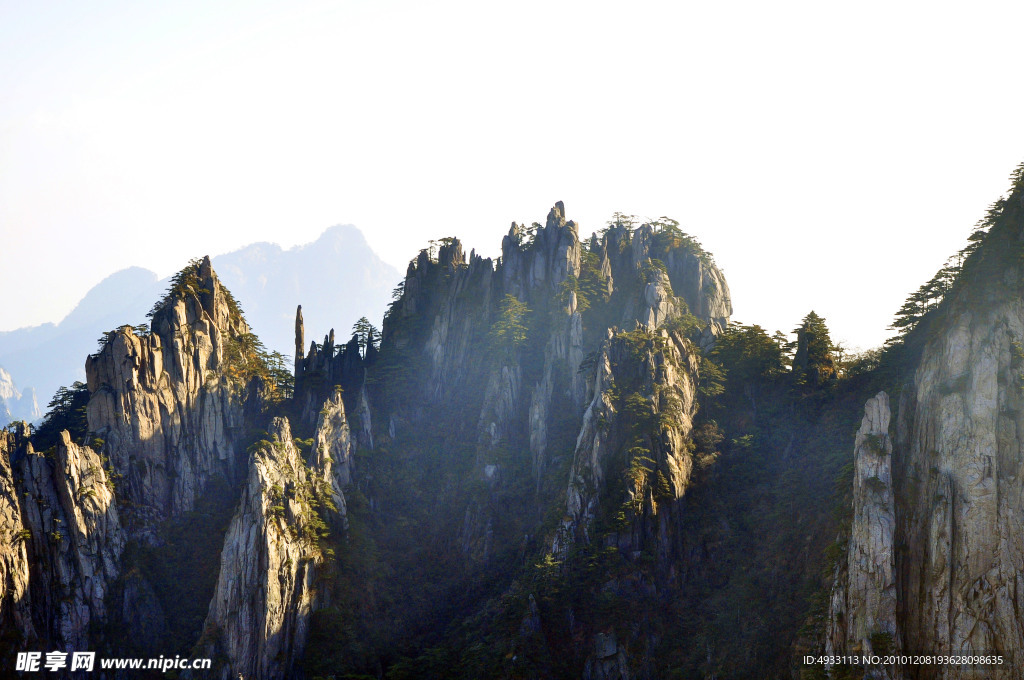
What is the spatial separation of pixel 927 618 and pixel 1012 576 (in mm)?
4124

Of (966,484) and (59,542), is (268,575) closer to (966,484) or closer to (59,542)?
(59,542)

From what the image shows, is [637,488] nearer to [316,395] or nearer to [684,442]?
[684,442]

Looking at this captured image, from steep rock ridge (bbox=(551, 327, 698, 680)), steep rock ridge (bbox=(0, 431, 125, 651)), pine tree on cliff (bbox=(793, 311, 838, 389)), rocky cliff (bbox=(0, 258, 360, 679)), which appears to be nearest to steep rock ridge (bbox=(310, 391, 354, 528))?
rocky cliff (bbox=(0, 258, 360, 679))

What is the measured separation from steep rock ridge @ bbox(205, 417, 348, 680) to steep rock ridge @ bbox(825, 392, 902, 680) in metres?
32.2

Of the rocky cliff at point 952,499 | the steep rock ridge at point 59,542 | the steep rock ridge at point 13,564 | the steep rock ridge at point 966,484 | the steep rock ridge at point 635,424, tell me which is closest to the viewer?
the steep rock ridge at point 966,484

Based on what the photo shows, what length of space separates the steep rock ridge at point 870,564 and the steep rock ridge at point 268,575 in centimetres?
3222

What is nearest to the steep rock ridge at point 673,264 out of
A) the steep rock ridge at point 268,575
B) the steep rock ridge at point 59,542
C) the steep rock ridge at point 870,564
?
the steep rock ridge at point 870,564

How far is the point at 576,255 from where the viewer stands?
74.9 metres

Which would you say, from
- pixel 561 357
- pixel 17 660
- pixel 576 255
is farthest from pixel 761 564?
pixel 17 660

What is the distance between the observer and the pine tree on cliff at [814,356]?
198 ft

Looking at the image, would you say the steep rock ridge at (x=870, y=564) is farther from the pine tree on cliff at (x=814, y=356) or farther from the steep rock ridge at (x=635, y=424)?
the pine tree on cliff at (x=814, y=356)

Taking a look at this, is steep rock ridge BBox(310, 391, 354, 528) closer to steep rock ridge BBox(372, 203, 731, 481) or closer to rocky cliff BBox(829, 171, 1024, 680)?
steep rock ridge BBox(372, 203, 731, 481)

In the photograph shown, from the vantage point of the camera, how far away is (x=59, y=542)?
55.1 meters

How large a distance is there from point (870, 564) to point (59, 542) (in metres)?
50.0
